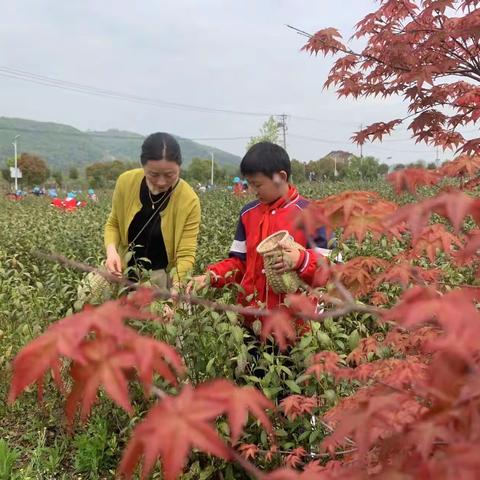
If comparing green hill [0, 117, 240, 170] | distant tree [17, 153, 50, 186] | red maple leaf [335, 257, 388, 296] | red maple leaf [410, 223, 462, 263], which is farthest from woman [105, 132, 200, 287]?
green hill [0, 117, 240, 170]

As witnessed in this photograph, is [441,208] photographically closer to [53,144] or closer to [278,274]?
[278,274]

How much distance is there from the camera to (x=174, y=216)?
2.70 m

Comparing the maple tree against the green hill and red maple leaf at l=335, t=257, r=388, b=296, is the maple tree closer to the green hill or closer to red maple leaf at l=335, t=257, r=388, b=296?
red maple leaf at l=335, t=257, r=388, b=296

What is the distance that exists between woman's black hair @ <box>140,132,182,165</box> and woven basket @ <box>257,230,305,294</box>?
682mm

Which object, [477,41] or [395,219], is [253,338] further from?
[477,41]

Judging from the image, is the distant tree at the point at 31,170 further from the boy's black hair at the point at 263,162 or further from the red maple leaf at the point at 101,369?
the red maple leaf at the point at 101,369

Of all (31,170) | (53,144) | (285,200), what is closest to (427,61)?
(285,200)

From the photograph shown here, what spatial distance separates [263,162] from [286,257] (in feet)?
1.36

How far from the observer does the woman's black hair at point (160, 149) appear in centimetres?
243

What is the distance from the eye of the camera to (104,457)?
2455mm

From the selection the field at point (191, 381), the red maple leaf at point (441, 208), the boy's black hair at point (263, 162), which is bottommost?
the field at point (191, 381)

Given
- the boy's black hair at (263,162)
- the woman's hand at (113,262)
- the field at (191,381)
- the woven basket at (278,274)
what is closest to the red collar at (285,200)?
the boy's black hair at (263,162)

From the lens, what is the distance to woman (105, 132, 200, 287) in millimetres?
2541

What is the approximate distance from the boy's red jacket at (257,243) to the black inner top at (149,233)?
45 centimetres
